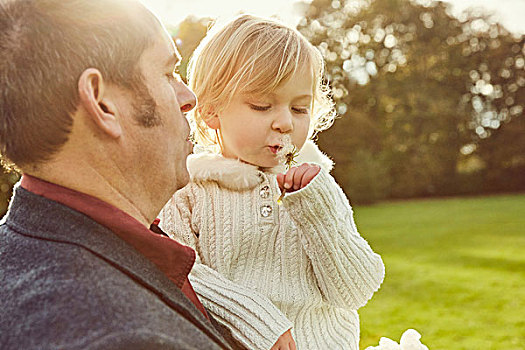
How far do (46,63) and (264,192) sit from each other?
1107 mm

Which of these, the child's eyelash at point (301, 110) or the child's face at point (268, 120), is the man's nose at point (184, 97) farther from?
the child's eyelash at point (301, 110)

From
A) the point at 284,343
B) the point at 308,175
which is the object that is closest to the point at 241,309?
the point at 284,343

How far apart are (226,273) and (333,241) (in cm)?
40

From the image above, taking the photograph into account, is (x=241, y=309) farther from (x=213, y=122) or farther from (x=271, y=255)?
(x=213, y=122)

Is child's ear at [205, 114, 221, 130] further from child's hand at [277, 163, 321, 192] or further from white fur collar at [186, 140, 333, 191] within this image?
child's hand at [277, 163, 321, 192]

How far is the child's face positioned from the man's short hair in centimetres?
89

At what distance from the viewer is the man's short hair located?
1.30m

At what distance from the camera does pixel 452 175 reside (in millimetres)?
27750

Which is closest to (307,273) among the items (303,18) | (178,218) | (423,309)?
(178,218)

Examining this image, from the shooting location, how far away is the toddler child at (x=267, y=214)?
2029mm

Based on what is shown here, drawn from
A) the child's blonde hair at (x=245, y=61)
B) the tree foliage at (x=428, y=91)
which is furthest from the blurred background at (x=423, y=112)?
the child's blonde hair at (x=245, y=61)

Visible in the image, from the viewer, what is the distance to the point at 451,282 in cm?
949

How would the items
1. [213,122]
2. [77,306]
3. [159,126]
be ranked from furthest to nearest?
[213,122]
[159,126]
[77,306]

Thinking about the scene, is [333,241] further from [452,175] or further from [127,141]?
[452,175]
